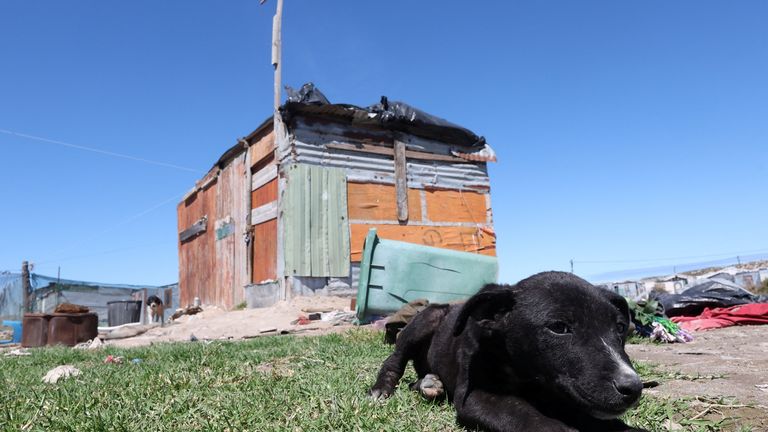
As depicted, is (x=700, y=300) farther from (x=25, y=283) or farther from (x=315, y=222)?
(x=25, y=283)

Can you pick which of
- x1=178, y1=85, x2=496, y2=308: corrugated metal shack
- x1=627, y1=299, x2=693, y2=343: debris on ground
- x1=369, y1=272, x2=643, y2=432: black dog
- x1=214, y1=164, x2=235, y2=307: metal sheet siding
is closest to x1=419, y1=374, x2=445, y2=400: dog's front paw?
x1=369, y1=272, x2=643, y2=432: black dog

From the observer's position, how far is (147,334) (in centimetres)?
1280

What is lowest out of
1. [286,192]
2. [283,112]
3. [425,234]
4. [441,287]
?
[441,287]

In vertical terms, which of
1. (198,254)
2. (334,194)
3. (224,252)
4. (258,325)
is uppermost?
(334,194)

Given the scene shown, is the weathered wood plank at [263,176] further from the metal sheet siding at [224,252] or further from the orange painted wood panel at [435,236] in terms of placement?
the orange painted wood panel at [435,236]

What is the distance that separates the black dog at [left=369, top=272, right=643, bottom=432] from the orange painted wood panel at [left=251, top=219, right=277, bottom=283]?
35.0ft

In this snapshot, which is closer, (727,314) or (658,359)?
(658,359)

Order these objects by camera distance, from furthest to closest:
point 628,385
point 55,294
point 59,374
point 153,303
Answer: point 55,294 → point 153,303 → point 59,374 → point 628,385

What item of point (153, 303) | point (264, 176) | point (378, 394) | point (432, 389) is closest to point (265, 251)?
point (264, 176)

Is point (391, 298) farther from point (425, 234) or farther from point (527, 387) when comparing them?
point (527, 387)

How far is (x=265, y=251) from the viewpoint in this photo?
44.7 feet

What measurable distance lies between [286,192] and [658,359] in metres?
9.27

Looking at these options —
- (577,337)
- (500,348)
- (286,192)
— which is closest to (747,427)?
(577,337)

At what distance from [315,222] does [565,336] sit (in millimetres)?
10783
